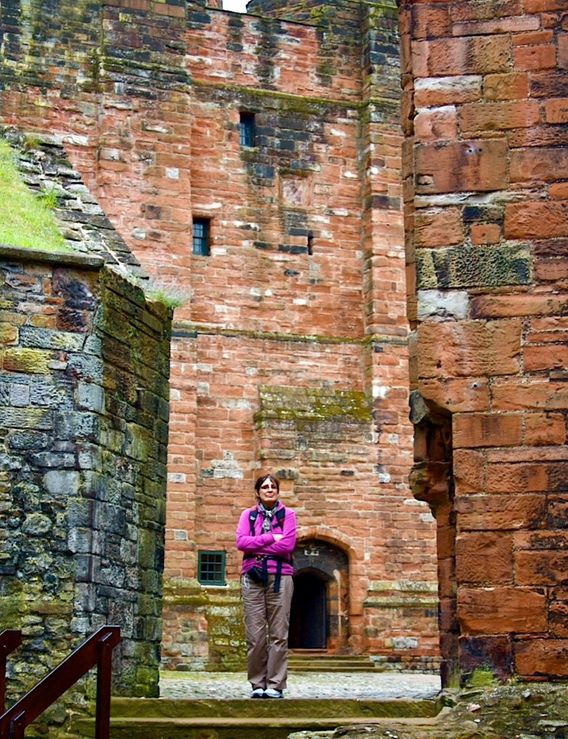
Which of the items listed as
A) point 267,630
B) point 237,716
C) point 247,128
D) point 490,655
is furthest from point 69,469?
point 247,128

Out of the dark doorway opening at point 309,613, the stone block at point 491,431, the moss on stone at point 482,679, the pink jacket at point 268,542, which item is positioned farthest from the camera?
the dark doorway opening at point 309,613

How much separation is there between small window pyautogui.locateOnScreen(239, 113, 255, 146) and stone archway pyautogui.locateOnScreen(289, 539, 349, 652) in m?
7.27

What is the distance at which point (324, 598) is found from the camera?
25125 millimetres

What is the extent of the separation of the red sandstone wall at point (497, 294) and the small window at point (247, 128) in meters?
17.8

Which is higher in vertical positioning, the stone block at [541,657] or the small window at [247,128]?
the small window at [247,128]

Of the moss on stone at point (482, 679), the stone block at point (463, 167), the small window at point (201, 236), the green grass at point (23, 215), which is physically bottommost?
the moss on stone at point (482, 679)

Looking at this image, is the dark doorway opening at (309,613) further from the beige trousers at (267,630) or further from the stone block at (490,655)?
the stone block at (490,655)

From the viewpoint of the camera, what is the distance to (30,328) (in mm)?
11781

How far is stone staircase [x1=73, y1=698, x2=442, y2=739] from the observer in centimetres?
941

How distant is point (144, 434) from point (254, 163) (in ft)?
46.3

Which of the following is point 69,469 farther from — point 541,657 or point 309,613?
point 309,613

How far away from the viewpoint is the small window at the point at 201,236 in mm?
25625

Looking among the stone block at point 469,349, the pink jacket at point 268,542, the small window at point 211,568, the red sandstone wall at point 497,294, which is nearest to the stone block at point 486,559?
the red sandstone wall at point 497,294

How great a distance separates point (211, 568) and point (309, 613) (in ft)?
7.52
